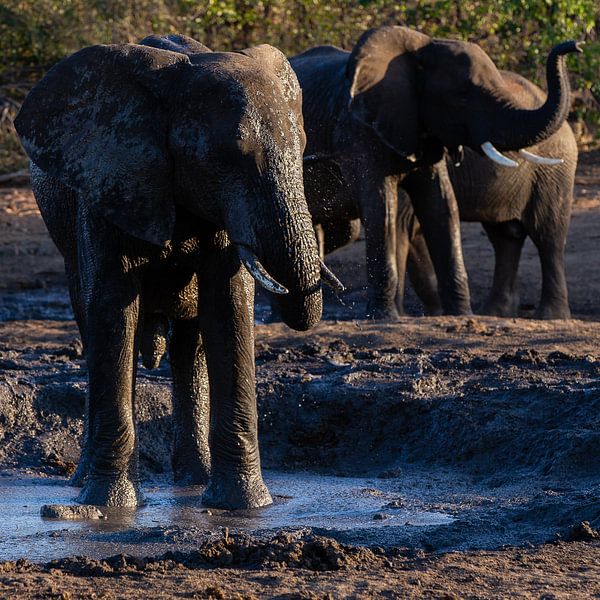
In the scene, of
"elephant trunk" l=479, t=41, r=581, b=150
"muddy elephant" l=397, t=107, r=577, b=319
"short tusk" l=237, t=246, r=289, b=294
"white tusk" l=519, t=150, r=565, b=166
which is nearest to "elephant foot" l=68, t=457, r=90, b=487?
"short tusk" l=237, t=246, r=289, b=294

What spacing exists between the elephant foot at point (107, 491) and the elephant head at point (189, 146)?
997 millimetres

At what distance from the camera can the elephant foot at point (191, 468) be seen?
20.6 feet

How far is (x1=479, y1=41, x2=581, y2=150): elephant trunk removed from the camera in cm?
950

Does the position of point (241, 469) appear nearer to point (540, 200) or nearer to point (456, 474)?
point (456, 474)

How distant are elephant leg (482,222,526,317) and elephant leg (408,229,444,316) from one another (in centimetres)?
42

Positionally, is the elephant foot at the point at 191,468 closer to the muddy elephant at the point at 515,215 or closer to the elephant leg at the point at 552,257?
the muddy elephant at the point at 515,215

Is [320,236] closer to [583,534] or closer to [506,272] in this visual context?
[506,272]

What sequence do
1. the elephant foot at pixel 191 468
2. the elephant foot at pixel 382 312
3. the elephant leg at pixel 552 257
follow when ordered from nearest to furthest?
the elephant foot at pixel 191 468 → the elephant foot at pixel 382 312 → the elephant leg at pixel 552 257

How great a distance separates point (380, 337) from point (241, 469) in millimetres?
→ 2875

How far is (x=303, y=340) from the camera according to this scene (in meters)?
8.41

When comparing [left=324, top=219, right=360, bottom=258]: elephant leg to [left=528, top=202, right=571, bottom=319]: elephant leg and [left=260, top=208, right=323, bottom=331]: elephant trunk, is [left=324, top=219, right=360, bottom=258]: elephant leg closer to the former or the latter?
[left=528, top=202, right=571, bottom=319]: elephant leg

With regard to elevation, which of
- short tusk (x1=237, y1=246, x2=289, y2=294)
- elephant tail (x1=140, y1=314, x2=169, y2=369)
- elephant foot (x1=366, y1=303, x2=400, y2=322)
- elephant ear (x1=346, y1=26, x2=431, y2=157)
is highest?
elephant ear (x1=346, y1=26, x2=431, y2=157)

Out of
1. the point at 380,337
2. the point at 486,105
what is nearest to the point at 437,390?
the point at 380,337

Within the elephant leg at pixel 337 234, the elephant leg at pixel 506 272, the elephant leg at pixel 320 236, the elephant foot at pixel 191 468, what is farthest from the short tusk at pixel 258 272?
the elephant leg at pixel 506 272
